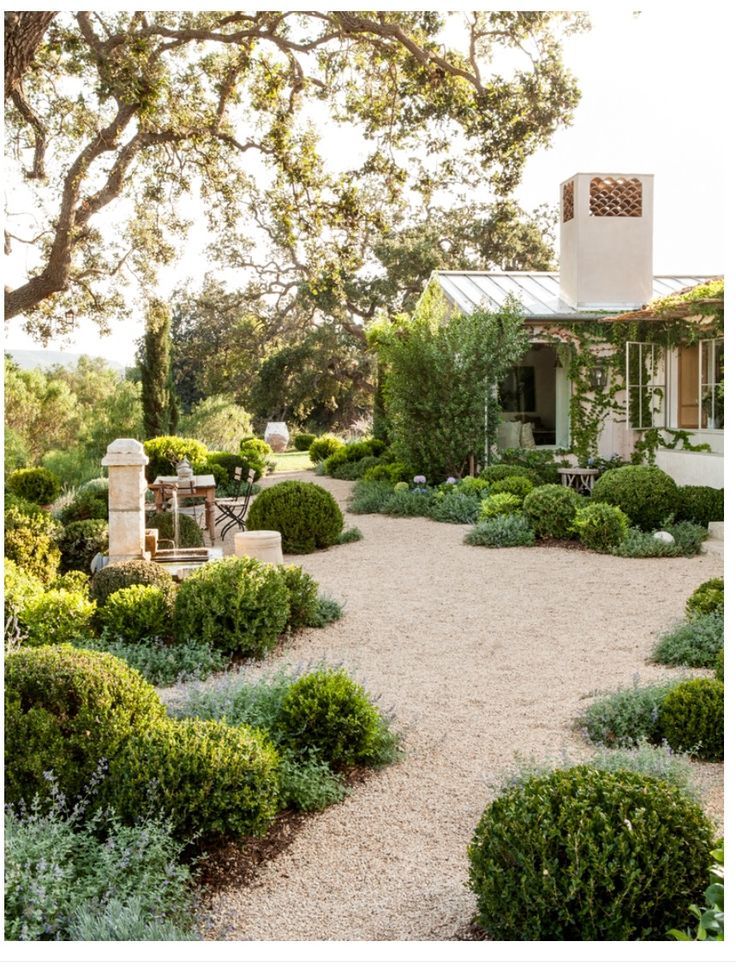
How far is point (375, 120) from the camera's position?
24.5 ft

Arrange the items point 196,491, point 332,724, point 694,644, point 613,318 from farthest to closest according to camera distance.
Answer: point 613,318
point 196,491
point 694,644
point 332,724

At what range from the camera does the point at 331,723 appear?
174 inches

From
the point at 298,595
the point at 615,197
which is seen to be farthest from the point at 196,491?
the point at 615,197

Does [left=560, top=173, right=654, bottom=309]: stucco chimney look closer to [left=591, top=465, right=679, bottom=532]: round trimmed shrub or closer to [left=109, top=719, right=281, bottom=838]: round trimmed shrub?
[left=591, top=465, right=679, bottom=532]: round trimmed shrub

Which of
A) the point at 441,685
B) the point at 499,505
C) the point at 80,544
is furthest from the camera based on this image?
the point at 499,505

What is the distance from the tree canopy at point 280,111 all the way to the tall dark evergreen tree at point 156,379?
10.0 m

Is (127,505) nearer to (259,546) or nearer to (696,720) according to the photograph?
(259,546)

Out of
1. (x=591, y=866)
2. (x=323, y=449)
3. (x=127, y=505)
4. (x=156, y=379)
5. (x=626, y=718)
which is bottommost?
(x=626, y=718)

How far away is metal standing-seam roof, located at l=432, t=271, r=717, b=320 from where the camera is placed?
1567 centimetres

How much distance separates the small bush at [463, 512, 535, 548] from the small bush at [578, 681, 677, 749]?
5436 millimetres

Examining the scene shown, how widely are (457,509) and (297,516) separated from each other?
2764 millimetres

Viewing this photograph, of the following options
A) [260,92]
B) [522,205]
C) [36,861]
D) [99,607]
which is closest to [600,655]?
[99,607]

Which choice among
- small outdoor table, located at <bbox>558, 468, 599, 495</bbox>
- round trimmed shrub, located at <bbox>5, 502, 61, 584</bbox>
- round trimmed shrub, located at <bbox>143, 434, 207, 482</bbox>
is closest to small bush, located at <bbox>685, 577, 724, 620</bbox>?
round trimmed shrub, located at <bbox>5, 502, 61, 584</bbox>

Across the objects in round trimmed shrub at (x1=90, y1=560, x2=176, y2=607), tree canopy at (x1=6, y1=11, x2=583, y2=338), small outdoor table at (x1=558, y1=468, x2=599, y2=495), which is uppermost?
tree canopy at (x1=6, y1=11, x2=583, y2=338)
